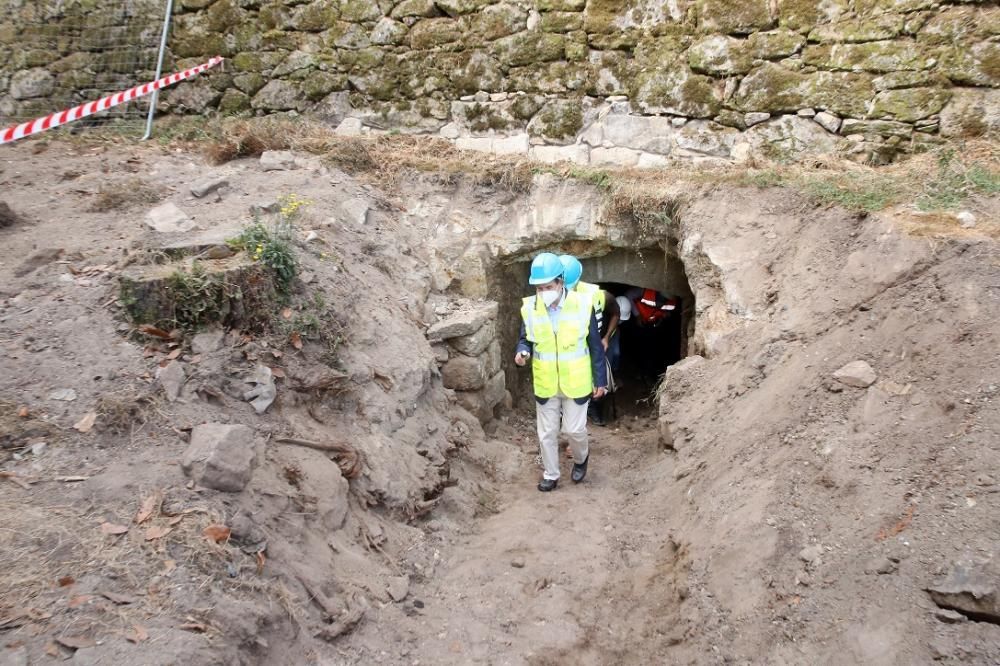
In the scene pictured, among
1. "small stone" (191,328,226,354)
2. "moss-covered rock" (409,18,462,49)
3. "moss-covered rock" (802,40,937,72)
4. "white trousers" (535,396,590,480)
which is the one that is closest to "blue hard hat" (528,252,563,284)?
"white trousers" (535,396,590,480)

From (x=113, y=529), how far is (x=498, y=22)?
5.88m

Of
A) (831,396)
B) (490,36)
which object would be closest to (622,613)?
(831,396)

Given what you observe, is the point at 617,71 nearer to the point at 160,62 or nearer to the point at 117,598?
the point at 160,62

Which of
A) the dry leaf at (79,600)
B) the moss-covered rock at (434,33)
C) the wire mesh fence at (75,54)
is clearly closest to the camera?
the dry leaf at (79,600)

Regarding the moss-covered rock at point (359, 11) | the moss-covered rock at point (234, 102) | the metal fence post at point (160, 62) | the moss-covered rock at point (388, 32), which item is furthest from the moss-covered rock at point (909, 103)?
the metal fence post at point (160, 62)

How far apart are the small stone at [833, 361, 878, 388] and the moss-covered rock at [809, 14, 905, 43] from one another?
3.25m

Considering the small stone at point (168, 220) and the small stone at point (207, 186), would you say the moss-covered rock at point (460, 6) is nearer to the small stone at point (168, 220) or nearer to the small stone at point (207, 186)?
the small stone at point (207, 186)

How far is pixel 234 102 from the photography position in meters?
7.89

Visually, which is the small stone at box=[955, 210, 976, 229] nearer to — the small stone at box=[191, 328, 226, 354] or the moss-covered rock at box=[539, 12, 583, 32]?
the moss-covered rock at box=[539, 12, 583, 32]

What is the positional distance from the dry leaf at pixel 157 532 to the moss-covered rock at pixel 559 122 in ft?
17.0

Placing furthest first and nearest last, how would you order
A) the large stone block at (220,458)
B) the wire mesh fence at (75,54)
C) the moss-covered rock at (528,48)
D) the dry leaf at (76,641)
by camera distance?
the wire mesh fence at (75,54) → the moss-covered rock at (528,48) → the large stone block at (220,458) → the dry leaf at (76,641)

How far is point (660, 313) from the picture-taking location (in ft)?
24.8

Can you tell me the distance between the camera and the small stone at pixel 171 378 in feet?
12.0

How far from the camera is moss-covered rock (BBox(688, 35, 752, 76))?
6.14 m
